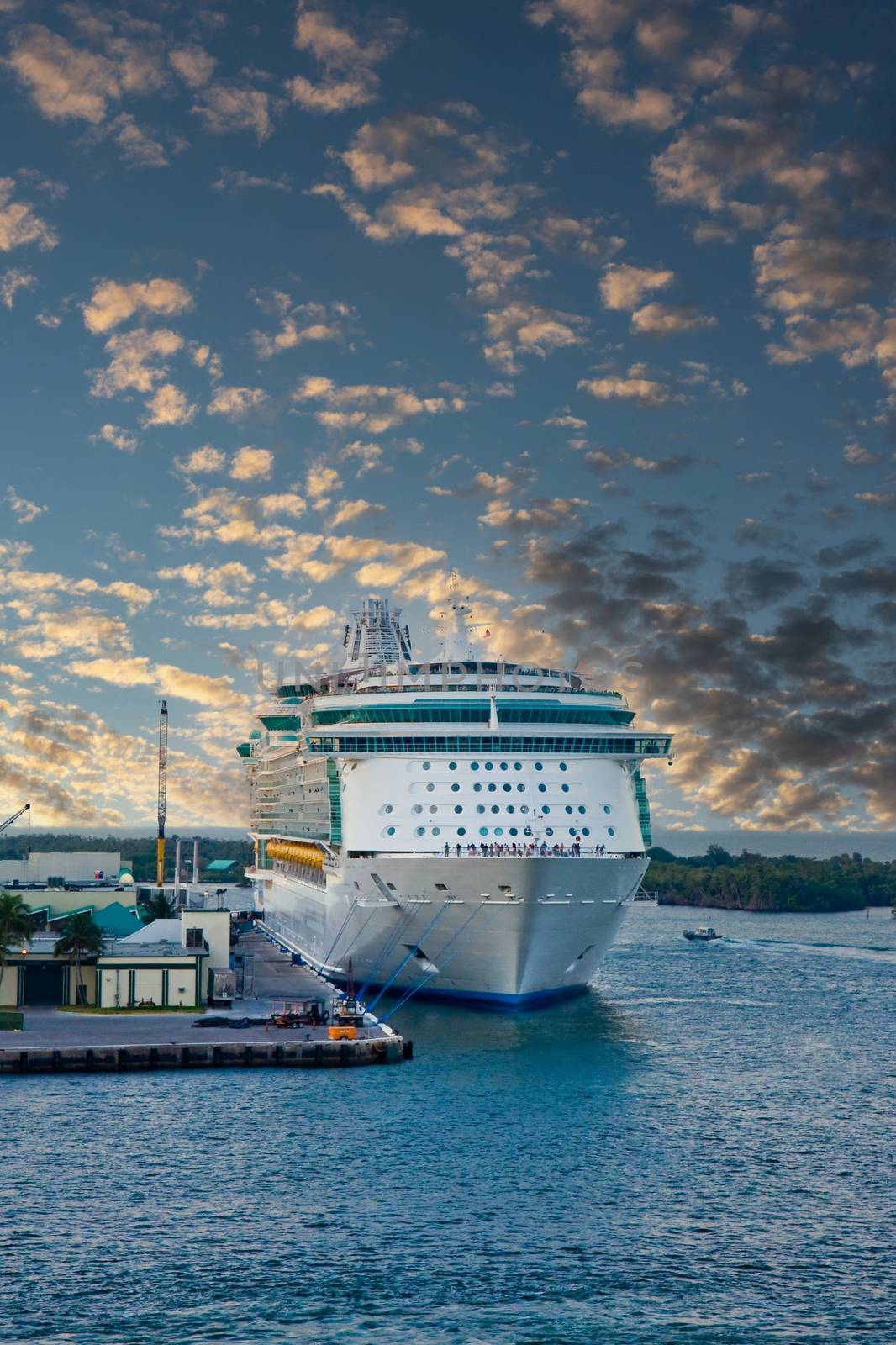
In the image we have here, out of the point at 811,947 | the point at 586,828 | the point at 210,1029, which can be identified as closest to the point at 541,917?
the point at 586,828

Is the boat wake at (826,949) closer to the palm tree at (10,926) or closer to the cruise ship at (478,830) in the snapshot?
the cruise ship at (478,830)

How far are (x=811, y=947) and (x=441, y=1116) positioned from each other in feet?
265

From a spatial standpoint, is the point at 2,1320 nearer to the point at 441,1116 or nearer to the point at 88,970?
the point at 441,1116

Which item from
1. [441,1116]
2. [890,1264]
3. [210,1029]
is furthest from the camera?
[210,1029]

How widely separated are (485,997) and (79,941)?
58.2ft

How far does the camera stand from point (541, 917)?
58.4 m

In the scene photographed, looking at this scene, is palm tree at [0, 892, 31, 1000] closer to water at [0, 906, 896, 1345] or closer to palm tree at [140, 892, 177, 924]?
water at [0, 906, 896, 1345]

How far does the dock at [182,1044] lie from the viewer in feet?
164

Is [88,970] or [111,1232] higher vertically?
[88,970]

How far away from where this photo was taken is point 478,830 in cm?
6106

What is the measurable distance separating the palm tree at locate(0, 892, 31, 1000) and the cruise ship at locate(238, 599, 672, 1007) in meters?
14.2

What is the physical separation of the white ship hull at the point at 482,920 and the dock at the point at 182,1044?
15.7 feet

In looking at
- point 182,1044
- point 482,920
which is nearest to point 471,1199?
point 182,1044

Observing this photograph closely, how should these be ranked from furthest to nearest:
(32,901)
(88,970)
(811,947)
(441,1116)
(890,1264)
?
(811,947), (32,901), (88,970), (441,1116), (890,1264)
